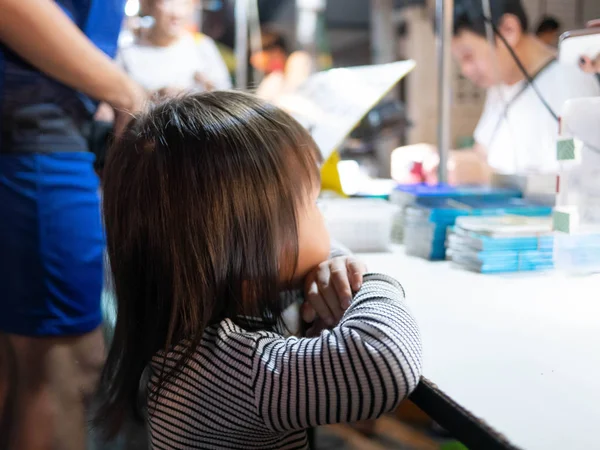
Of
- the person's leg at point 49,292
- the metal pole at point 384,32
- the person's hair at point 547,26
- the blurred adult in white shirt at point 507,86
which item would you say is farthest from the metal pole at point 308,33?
the person's leg at point 49,292

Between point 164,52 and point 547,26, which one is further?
point 547,26

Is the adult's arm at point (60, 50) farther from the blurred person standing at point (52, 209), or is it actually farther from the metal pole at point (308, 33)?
the metal pole at point (308, 33)

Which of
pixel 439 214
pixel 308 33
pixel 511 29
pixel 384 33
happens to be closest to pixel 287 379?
pixel 439 214

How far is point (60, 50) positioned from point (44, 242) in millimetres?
276

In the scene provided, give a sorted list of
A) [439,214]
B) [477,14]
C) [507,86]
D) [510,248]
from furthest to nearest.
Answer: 1. [507,86]
2. [477,14]
3. [439,214]
4. [510,248]

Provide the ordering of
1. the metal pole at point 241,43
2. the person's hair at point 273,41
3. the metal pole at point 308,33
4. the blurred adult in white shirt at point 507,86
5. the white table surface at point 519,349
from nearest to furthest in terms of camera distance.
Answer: the white table surface at point 519,349
the blurred adult in white shirt at point 507,86
the metal pole at point 241,43
the person's hair at point 273,41
the metal pole at point 308,33

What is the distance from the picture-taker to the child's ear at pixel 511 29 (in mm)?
1729

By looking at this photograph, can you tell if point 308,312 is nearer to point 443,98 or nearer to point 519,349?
point 519,349

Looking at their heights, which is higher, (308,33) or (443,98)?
(308,33)

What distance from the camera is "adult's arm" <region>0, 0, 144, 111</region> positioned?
0.81 m

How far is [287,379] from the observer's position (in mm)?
559

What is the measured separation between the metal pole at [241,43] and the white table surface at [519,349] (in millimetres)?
2692

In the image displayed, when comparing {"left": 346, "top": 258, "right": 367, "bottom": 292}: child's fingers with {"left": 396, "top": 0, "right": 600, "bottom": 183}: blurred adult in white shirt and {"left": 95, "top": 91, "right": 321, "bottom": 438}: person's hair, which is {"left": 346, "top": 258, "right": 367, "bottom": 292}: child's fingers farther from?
{"left": 396, "top": 0, "right": 600, "bottom": 183}: blurred adult in white shirt

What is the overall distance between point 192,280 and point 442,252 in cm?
57
